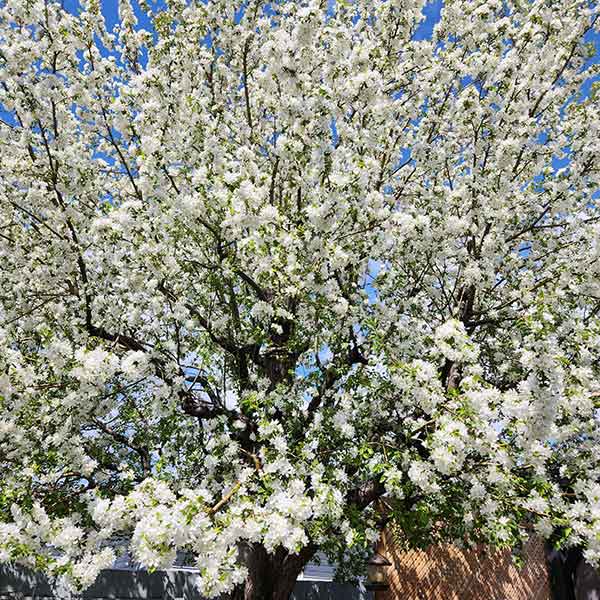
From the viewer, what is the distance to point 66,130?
7.16m

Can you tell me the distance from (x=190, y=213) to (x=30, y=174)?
2700mm

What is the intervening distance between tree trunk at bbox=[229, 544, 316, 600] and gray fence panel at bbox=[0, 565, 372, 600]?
4557mm

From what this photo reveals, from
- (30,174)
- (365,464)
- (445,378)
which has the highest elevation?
(30,174)

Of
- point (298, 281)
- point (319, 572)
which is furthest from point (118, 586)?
point (298, 281)

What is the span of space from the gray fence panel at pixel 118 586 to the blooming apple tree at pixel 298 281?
162 inches

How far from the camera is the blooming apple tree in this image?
17.3ft

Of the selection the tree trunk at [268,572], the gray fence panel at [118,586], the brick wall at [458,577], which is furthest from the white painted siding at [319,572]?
the tree trunk at [268,572]

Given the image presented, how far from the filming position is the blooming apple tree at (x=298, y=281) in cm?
529

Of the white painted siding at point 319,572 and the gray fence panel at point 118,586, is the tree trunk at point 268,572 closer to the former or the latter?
the gray fence panel at point 118,586

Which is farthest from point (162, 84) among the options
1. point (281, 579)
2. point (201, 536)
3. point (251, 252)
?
point (281, 579)

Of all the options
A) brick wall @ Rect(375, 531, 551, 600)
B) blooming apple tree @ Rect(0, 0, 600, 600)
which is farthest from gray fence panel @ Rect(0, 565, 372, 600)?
blooming apple tree @ Rect(0, 0, 600, 600)

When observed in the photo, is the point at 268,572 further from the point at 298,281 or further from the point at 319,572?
the point at 319,572

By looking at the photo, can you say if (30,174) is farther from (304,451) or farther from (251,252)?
(304,451)

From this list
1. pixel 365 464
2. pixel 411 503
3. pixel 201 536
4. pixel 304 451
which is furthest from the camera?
pixel 411 503
